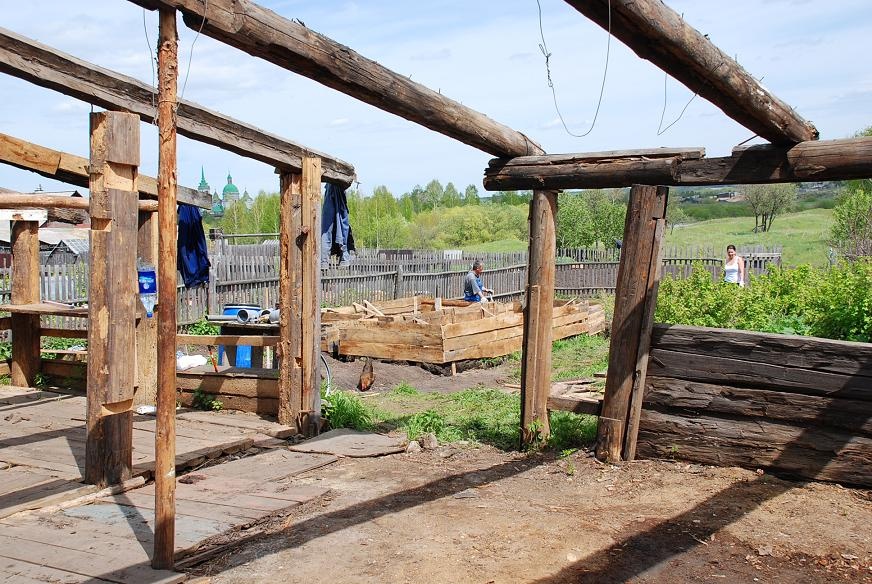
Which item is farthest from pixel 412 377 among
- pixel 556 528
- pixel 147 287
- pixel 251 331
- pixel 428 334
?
pixel 556 528

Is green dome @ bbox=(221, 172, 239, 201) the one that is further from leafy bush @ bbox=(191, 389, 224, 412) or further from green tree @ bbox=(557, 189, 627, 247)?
leafy bush @ bbox=(191, 389, 224, 412)

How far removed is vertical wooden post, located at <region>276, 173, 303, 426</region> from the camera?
8312 millimetres

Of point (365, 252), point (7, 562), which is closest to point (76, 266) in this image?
point (7, 562)

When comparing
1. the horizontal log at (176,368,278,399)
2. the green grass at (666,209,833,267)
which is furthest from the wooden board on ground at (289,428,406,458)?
the green grass at (666,209,833,267)

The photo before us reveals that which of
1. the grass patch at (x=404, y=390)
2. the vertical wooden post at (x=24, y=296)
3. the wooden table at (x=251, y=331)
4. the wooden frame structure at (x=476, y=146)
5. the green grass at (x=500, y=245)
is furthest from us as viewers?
the green grass at (x=500, y=245)

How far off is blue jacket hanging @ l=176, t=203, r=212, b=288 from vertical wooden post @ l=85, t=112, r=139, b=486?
16.2ft

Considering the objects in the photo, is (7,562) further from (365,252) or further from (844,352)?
(365,252)

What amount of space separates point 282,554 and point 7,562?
1591mm

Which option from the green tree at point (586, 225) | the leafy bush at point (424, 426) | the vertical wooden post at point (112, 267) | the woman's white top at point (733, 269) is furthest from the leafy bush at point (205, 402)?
the green tree at point (586, 225)

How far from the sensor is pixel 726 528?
18.2ft

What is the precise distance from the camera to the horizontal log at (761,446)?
6270mm

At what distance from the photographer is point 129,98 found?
23.3ft

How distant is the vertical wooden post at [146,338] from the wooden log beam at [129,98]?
1926 mm

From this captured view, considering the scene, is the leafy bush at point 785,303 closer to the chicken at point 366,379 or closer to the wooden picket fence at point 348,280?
the wooden picket fence at point 348,280
